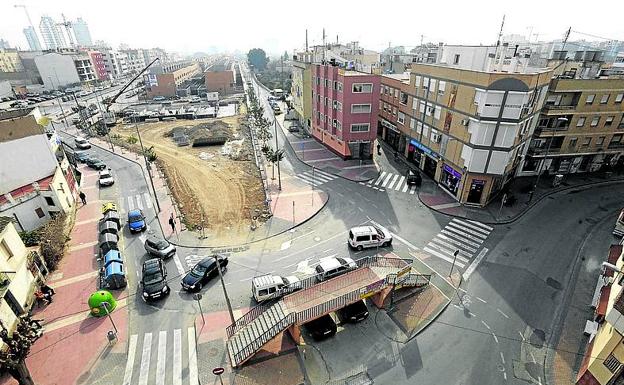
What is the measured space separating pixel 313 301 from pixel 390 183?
23.6 metres

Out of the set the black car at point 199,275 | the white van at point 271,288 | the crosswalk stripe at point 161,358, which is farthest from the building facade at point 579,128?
the crosswalk stripe at point 161,358

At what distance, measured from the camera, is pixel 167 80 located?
365 feet

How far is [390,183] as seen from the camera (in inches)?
1565

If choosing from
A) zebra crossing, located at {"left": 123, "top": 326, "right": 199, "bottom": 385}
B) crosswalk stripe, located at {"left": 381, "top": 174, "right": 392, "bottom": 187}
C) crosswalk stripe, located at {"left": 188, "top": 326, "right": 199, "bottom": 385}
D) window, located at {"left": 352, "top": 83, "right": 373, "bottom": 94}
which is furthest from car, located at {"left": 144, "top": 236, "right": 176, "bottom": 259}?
window, located at {"left": 352, "top": 83, "right": 373, "bottom": 94}

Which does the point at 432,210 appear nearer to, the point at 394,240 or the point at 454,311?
the point at 394,240

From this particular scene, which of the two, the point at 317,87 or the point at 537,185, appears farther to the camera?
the point at 317,87

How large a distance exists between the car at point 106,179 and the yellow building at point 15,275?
685 inches

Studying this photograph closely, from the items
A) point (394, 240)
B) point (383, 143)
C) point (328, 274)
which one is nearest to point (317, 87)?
point (383, 143)

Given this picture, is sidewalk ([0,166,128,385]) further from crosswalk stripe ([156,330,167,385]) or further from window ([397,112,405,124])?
window ([397,112,405,124])

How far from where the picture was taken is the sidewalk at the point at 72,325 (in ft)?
58.1

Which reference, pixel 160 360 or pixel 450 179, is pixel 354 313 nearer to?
pixel 160 360

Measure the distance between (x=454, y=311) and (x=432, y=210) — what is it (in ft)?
46.5

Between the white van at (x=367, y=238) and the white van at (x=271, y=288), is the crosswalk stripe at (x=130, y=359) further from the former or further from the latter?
the white van at (x=367, y=238)

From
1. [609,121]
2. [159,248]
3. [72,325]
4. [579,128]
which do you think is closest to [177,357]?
[72,325]
